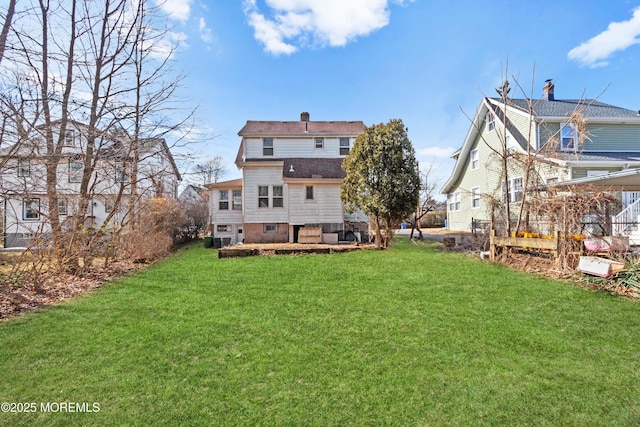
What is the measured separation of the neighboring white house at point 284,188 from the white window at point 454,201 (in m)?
8.99

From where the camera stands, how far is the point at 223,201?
59.3ft

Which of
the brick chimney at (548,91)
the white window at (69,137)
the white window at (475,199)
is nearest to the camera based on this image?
the white window at (69,137)

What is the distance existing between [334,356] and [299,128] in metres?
17.1

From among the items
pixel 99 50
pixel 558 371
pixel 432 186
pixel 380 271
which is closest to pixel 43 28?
pixel 99 50

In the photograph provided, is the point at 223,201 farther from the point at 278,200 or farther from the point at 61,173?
the point at 61,173

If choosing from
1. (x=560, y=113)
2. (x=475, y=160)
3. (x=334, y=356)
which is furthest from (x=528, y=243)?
(x=475, y=160)

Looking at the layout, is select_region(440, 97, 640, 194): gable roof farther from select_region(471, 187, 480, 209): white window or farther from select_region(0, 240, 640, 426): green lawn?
select_region(0, 240, 640, 426): green lawn

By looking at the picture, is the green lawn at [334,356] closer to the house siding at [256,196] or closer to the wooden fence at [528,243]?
the wooden fence at [528,243]

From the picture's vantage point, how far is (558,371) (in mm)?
3371

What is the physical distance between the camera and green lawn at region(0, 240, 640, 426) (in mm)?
2766

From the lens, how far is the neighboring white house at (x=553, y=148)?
10.8 meters

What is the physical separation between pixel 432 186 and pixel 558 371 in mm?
26590

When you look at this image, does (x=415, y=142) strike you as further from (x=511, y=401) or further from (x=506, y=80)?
(x=511, y=401)

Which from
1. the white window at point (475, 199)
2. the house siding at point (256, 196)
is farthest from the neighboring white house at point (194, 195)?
the white window at point (475, 199)
